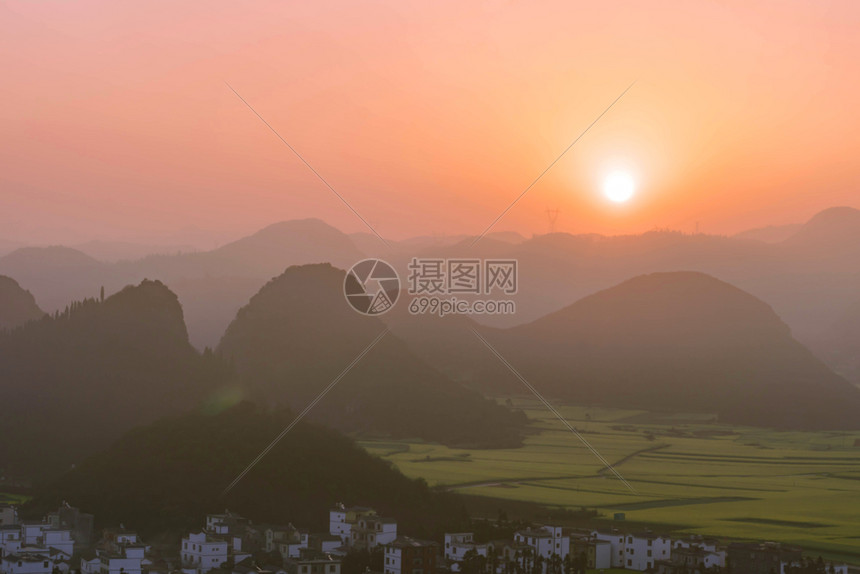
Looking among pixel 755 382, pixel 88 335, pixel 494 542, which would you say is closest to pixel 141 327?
pixel 88 335

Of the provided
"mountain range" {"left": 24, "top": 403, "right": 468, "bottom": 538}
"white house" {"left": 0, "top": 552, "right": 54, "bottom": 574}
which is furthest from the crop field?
"white house" {"left": 0, "top": 552, "right": 54, "bottom": 574}

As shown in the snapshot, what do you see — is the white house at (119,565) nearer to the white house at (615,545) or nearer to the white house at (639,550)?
the white house at (615,545)

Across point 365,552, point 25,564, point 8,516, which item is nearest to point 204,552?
point 365,552

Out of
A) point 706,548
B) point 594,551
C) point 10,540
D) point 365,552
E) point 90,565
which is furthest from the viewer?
point 706,548

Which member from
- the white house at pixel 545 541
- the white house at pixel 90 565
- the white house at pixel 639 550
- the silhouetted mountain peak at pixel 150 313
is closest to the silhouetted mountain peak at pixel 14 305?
the silhouetted mountain peak at pixel 150 313

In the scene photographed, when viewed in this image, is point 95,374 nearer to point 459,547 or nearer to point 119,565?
point 119,565

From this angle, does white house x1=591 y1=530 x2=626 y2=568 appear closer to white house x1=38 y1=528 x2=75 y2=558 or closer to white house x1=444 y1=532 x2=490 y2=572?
white house x1=444 y1=532 x2=490 y2=572

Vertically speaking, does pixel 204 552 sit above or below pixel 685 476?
below

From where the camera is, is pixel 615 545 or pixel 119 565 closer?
pixel 119 565
